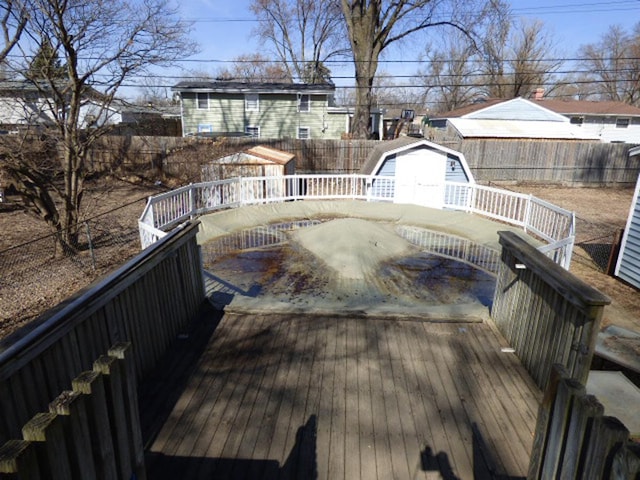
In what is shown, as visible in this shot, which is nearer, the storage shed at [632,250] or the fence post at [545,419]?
the fence post at [545,419]

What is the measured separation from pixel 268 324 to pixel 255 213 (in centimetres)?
750

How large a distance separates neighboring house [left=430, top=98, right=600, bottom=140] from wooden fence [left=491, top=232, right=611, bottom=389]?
2176cm

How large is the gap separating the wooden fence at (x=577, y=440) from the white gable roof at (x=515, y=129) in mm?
23228

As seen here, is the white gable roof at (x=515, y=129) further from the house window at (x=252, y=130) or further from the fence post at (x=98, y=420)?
the fence post at (x=98, y=420)

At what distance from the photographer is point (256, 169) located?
13758mm

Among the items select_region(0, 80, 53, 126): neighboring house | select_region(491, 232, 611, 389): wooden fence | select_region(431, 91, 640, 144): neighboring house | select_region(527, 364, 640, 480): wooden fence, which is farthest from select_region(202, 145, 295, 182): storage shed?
select_region(431, 91, 640, 144): neighboring house

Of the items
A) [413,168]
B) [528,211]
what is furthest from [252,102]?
[528,211]

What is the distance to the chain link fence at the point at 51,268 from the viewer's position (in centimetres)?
717

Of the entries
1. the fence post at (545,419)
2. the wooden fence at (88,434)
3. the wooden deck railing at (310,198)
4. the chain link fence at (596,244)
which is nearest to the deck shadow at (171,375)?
the wooden fence at (88,434)

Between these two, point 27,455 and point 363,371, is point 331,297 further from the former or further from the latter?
point 27,455

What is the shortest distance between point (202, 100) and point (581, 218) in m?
20.9

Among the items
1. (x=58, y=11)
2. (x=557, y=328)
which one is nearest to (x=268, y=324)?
(x=557, y=328)

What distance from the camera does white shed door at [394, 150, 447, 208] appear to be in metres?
13.4

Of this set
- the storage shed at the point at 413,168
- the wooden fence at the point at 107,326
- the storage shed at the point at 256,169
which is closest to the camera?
the wooden fence at the point at 107,326
